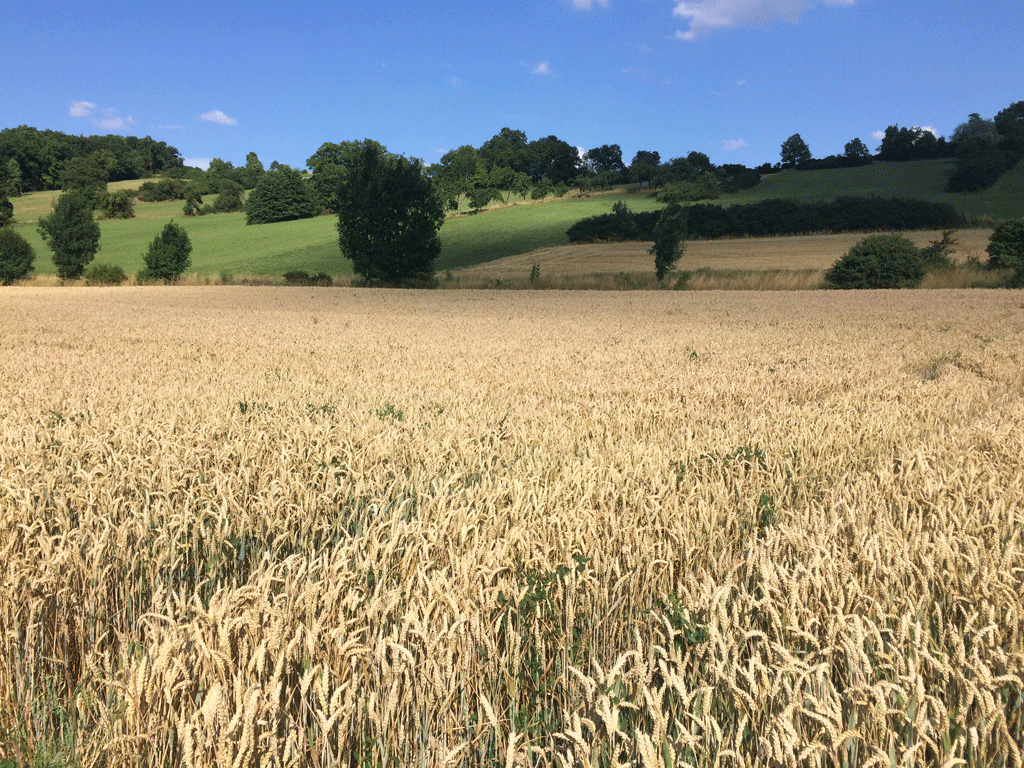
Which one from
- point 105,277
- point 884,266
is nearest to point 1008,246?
point 884,266

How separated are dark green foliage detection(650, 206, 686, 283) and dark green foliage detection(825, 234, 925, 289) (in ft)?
31.9

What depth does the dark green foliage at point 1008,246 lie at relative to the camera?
125 feet

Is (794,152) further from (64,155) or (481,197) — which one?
(64,155)

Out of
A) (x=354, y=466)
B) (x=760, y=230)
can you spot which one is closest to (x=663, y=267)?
(x=760, y=230)

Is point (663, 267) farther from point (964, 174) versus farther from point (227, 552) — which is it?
point (964, 174)

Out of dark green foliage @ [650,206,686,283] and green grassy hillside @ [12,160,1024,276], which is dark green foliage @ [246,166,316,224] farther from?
dark green foliage @ [650,206,686,283]

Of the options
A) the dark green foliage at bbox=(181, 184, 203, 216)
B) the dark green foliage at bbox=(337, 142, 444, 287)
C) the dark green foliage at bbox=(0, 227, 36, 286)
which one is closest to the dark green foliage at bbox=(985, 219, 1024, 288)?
the dark green foliage at bbox=(337, 142, 444, 287)

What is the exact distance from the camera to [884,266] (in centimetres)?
3784

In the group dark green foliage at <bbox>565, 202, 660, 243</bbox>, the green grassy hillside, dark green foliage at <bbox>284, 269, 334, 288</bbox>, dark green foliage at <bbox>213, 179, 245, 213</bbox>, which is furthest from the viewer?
dark green foliage at <bbox>213, 179, 245, 213</bbox>

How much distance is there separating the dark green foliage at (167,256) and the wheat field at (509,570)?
5392 centimetres

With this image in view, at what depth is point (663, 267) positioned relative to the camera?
4209 centimetres

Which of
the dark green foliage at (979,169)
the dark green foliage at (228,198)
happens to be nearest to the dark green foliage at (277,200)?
the dark green foliage at (228,198)

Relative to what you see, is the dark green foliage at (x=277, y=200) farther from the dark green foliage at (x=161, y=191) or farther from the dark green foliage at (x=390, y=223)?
the dark green foliage at (x=390, y=223)

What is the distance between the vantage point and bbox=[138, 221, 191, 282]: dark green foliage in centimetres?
5484
